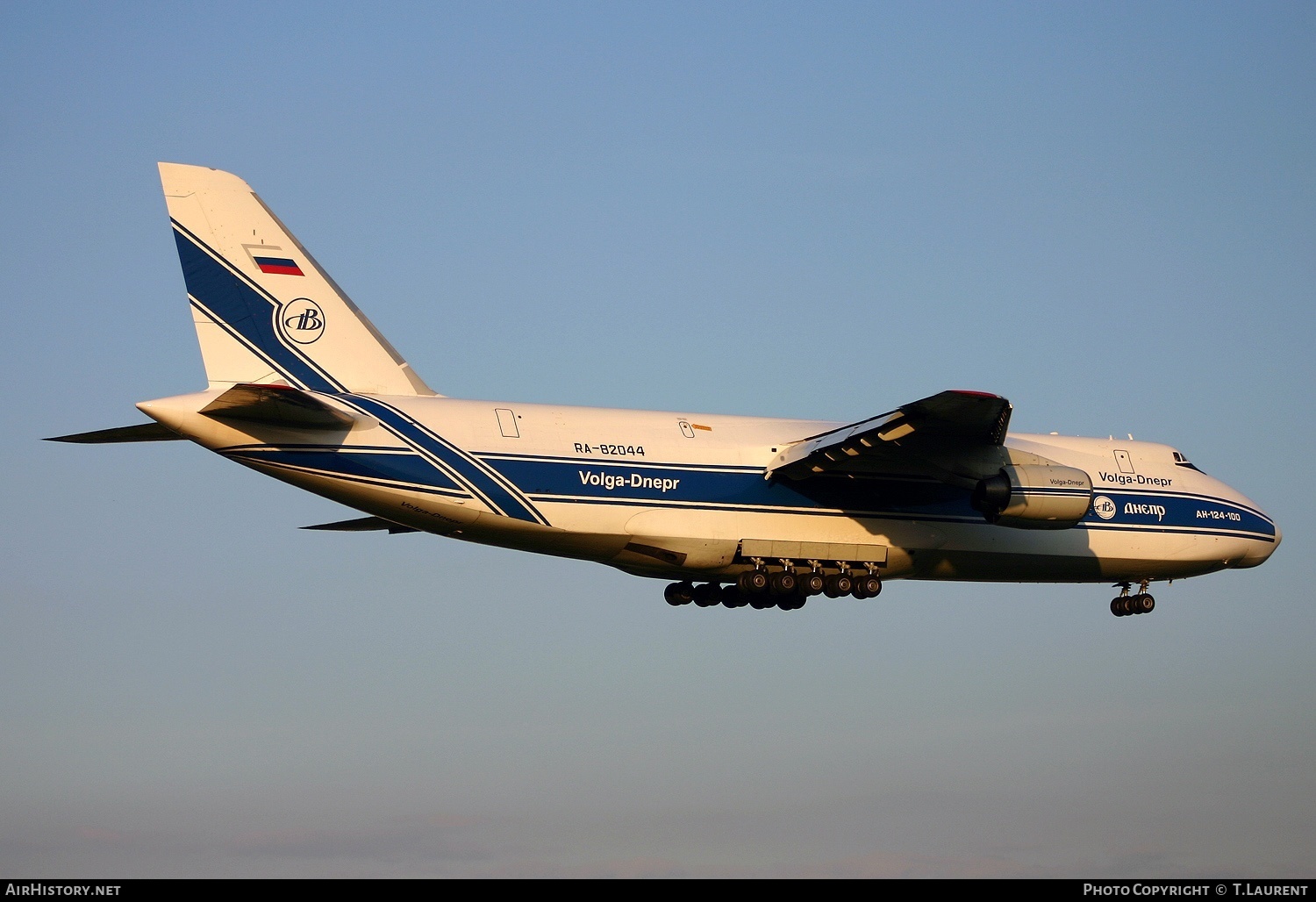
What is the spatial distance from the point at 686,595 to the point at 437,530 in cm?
401

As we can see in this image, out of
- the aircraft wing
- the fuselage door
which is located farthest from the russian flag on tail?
the aircraft wing

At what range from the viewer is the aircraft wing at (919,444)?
17.3 meters

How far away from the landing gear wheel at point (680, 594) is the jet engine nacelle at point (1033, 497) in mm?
3848

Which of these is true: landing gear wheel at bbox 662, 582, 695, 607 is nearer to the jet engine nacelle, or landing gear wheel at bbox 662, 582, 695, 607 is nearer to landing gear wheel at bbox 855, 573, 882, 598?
landing gear wheel at bbox 855, 573, 882, 598

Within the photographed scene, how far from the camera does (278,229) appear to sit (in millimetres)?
18391

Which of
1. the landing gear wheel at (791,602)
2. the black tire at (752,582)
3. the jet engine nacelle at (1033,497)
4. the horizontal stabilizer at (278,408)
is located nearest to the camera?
the horizontal stabilizer at (278,408)

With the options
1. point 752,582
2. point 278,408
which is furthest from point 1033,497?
point 278,408

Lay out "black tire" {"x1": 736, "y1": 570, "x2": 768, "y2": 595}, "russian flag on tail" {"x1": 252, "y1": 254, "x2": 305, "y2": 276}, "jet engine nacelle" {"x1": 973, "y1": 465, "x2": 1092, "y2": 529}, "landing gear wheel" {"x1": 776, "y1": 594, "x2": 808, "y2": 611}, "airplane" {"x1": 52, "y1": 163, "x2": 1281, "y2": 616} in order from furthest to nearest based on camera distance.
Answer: "landing gear wheel" {"x1": 776, "y1": 594, "x2": 808, "y2": 611}, "black tire" {"x1": 736, "y1": 570, "x2": 768, "y2": 595}, "jet engine nacelle" {"x1": 973, "y1": 465, "x2": 1092, "y2": 529}, "russian flag on tail" {"x1": 252, "y1": 254, "x2": 305, "y2": 276}, "airplane" {"x1": 52, "y1": 163, "x2": 1281, "y2": 616}

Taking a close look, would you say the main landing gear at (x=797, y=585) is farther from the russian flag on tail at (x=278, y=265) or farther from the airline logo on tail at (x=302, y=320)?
the russian flag on tail at (x=278, y=265)

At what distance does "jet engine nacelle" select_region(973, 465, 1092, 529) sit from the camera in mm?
18641

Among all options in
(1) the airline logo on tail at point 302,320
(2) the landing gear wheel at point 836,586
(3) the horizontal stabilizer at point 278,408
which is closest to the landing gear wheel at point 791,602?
(2) the landing gear wheel at point 836,586

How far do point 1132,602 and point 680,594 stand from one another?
6270 millimetres

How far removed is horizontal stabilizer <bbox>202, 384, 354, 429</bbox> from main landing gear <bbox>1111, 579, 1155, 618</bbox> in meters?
10.9
